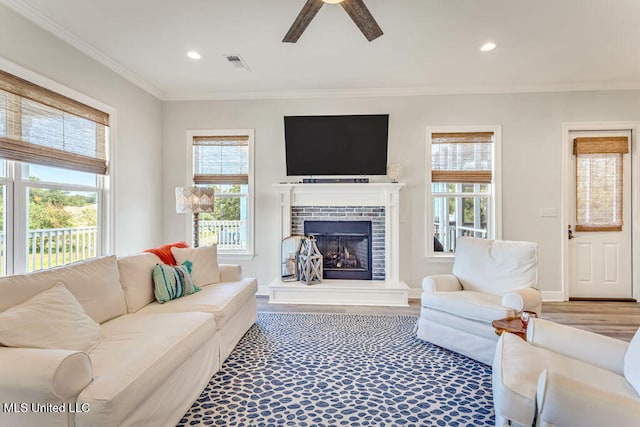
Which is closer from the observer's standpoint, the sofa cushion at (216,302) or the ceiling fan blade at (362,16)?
the ceiling fan blade at (362,16)

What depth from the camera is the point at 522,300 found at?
96.0 inches

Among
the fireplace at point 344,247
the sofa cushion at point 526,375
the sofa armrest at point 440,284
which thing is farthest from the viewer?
the fireplace at point 344,247

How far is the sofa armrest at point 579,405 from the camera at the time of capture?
110 centimetres

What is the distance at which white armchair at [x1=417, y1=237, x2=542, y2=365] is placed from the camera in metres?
2.45

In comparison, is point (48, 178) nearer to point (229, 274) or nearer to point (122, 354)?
point (229, 274)

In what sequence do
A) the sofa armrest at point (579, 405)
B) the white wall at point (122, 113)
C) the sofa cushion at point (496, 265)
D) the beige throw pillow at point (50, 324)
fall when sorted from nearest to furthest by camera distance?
the sofa armrest at point (579, 405), the beige throw pillow at point (50, 324), the white wall at point (122, 113), the sofa cushion at point (496, 265)

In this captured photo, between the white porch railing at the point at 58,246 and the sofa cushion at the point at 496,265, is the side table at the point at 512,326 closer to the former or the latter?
the sofa cushion at the point at 496,265

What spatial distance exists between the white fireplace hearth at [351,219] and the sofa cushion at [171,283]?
145cm

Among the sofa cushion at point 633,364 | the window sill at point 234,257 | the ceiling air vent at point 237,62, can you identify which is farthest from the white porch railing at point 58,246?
the sofa cushion at point 633,364

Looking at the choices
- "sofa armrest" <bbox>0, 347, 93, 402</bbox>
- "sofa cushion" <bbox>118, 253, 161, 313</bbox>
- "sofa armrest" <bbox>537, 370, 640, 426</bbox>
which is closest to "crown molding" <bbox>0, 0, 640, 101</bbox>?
"sofa cushion" <bbox>118, 253, 161, 313</bbox>

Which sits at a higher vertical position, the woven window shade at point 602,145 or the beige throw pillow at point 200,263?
the woven window shade at point 602,145

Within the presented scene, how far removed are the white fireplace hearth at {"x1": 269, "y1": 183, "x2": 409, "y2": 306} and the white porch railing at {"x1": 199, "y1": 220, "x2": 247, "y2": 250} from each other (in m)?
0.64

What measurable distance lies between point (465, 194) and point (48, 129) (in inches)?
183

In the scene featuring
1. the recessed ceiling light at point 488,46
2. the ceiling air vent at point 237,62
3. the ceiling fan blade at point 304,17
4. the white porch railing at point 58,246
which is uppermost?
the ceiling air vent at point 237,62
